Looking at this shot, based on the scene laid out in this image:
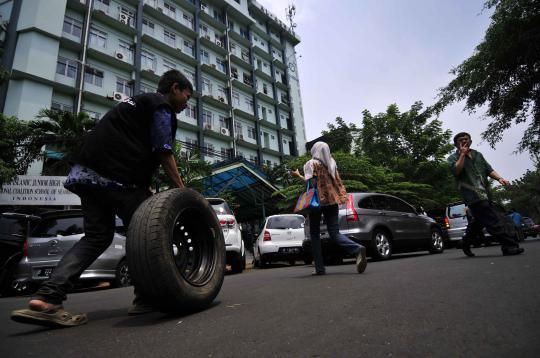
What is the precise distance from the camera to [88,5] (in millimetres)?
20594

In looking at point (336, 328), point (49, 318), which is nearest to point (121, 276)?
point (49, 318)

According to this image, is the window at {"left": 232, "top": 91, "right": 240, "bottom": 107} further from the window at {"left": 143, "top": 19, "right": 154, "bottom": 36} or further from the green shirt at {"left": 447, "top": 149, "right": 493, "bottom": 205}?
the green shirt at {"left": 447, "top": 149, "right": 493, "bottom": 205}

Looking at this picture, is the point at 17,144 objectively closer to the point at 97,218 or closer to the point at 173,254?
the point at 97,218

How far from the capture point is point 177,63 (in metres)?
26.5

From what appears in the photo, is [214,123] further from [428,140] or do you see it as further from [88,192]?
[88,192]

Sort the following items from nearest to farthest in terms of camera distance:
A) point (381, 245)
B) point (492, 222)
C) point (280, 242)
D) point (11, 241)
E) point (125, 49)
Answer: point (492, 222)
point (11, 241)
point (381, 245)
point (280, 242)
point (125, 49)

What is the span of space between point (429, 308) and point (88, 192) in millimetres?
2411

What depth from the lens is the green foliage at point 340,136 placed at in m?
26.4

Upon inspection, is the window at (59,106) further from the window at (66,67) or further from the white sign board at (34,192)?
the white sign board at (34,192)

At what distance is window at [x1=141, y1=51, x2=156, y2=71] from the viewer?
78.9ft

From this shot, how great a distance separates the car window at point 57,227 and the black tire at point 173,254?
4.50 metres

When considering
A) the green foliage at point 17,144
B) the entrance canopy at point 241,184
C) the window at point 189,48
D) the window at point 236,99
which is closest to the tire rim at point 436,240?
A: the entrance canopy at point 241,184

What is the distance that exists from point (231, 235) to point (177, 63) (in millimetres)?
22425

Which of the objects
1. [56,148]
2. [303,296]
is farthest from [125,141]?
[56,148]
